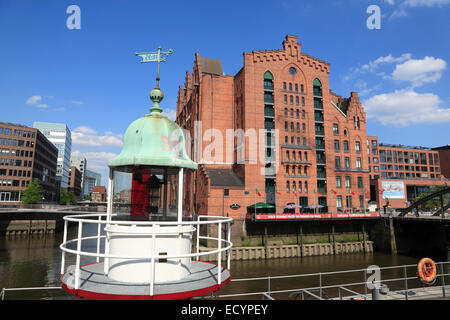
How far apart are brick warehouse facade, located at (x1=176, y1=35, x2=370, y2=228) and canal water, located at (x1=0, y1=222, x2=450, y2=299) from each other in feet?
34.9

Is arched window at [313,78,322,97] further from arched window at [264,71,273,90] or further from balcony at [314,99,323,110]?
arched window at [264,71,273,90]

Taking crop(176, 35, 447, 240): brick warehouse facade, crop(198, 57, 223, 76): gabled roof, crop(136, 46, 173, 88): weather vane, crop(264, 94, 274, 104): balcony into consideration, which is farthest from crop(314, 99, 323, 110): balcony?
crop(136, 46, 173, 88): weather vane

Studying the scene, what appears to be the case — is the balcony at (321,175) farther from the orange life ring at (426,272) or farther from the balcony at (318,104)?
the orange life ring at (426,272)

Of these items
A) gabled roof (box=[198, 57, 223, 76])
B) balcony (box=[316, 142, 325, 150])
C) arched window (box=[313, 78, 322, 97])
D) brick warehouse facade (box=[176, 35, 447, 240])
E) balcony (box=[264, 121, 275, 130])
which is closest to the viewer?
brick warehouse facade (box=[176, 35, 447, 240])

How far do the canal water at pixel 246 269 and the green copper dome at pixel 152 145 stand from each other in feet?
55.0

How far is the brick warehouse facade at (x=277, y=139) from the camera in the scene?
158 feet

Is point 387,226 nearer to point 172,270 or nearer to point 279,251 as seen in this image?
point 279,251

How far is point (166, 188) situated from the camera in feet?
29.0

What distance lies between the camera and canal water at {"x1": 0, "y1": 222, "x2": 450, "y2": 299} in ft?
87.7

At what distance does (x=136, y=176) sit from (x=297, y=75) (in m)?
51.9

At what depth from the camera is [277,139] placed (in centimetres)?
5050

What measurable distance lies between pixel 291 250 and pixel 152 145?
130 ft

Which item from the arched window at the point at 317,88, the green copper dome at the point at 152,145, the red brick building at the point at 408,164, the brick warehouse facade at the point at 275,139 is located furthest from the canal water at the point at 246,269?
the red brick building at the point at 408,164
